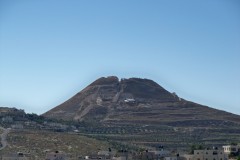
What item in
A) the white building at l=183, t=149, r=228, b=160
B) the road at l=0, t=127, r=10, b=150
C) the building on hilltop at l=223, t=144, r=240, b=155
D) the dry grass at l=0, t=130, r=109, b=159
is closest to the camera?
the white building at l=183, t=149, r=228, b=160

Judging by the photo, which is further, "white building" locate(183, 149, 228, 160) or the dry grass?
the dry grass

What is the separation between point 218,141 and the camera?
528 feet

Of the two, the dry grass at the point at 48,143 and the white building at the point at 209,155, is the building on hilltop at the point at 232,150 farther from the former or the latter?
the dry grass at the point at 48,143

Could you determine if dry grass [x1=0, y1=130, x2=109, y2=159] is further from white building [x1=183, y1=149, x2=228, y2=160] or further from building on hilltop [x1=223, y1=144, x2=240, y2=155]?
white building [x1=183, y1=149, x2=228, y2=160]

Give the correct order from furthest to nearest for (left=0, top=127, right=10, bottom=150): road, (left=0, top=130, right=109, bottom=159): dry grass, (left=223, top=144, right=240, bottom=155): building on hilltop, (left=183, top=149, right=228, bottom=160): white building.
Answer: (left=0, top=127, right=10, bottom=150): road, (left=0, top=130, right=109, bottom=159): dry grass, (left=223, top=144, right=240, bottom=155): building on hilltop, (left=183, top=149, right=228, bottom=160): white building

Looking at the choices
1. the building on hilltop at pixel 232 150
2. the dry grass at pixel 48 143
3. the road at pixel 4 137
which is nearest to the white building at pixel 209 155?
the building on hilltop at pixel 232 150

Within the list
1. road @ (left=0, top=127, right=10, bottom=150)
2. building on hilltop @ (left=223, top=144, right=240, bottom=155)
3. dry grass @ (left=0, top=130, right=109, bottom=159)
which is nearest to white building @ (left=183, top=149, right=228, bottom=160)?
building on hilltop @ (left=223, top=144, right=240, bottom=155)

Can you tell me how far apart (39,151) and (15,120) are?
4061 cm

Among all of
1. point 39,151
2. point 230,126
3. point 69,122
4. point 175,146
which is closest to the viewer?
point 39,151

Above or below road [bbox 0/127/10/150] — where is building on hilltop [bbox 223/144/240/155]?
below

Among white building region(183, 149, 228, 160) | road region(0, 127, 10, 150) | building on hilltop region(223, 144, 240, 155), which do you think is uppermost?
road region(0, 127, 10, 150)

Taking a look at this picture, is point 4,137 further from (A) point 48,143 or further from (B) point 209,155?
(B) point 209,155

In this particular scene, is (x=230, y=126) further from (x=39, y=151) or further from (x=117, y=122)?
(x=39, y=151)

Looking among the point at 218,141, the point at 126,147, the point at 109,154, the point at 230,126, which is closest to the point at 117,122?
the point at 230,126
